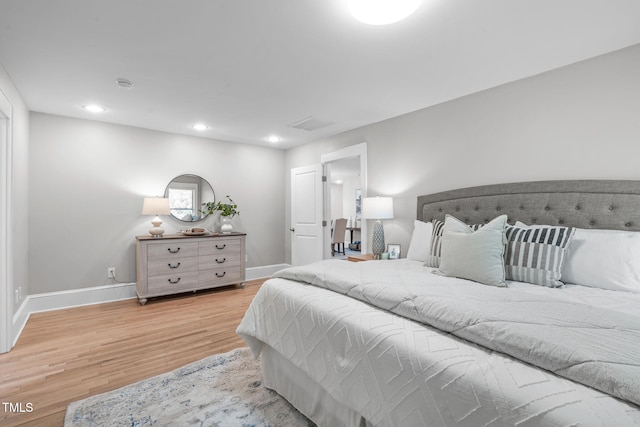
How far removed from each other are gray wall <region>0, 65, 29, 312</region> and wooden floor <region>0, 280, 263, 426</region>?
0.57 m

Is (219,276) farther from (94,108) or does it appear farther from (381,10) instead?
(381,10)

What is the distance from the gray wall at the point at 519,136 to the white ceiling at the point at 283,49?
0.14 m

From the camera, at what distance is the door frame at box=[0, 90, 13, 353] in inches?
95.0

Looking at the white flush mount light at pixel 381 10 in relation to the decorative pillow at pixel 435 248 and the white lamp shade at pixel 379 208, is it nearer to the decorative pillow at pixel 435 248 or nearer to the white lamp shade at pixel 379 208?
the decorative pillow at pixel 435 248

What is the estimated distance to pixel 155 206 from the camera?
12.9 ft

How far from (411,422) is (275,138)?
428cm

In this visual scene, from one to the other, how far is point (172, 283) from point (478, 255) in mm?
3622

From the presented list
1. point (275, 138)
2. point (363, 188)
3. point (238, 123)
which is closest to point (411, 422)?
point (363, 188)

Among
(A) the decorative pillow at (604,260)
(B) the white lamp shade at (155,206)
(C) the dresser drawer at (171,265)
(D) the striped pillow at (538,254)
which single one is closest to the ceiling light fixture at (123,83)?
(B) the white lamp shade at (155,206)

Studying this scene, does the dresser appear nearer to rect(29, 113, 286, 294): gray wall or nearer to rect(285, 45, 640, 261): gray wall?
rect(29, 113, 286, 294): gray wall

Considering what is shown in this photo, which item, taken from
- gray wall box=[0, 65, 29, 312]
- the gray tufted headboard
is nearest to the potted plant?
gray wall box=[0, 65, 29, 312]

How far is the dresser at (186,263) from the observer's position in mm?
3736

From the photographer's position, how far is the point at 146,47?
2125 millimetres

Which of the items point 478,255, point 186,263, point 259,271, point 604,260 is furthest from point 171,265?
point 604,260
